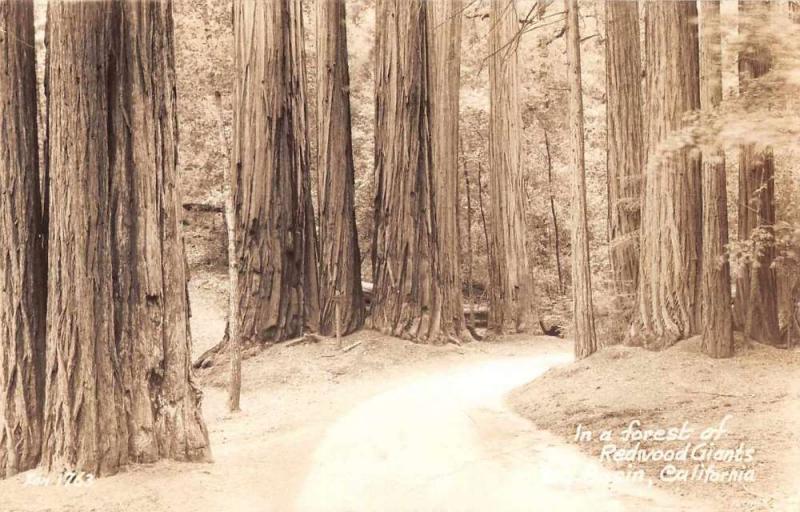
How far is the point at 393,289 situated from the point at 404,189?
1.60 metres

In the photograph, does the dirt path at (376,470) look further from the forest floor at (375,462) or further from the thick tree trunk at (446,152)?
the thick tree trunk at (446,152)

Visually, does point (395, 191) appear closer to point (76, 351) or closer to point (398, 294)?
point (398, 294)

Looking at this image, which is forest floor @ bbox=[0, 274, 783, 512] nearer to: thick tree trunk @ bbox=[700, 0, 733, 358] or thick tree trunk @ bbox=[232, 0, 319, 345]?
thick tree trunk @ bbox=[700, 0, 733, 358]

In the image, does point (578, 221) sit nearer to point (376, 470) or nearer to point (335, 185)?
point (376, 470)

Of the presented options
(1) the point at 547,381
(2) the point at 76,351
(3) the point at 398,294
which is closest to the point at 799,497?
(1) the point at 547,381

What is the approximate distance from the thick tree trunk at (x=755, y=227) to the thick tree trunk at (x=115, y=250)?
576 cm

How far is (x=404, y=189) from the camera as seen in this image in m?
13.2

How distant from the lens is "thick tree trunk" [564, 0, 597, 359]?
9.61 m

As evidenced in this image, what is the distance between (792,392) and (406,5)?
8.71 m

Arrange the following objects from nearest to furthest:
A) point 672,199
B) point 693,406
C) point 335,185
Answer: point 693,406, point 672,199, point 335,185

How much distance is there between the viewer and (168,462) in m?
6.57

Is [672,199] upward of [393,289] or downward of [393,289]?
upward

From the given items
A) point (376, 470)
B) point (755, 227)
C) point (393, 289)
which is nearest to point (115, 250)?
point (376, 470)

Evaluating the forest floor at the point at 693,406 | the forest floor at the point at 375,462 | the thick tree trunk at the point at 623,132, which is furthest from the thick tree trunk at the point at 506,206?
the forest floor at the point at 693,406
